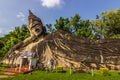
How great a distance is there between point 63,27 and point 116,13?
11988 mm

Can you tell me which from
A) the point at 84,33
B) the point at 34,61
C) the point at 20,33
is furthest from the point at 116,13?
the point at 34,61

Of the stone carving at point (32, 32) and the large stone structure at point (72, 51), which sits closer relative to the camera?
the large stone structure at point (72, 51)

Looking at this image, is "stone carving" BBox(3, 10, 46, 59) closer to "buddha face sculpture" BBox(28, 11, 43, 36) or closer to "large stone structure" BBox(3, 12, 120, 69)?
"buddha face sculpture" BBox(28, 11, 43, 36)

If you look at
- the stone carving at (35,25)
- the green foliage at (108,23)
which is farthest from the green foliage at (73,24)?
the stone carving at (35,25)

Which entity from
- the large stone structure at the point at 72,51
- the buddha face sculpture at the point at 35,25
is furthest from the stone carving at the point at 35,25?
the large stone structure at the point at 72,51

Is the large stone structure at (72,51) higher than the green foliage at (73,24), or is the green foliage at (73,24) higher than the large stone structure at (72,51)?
the green foliage at (73,24)

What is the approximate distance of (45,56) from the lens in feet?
91.9

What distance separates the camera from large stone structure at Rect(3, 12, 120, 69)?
2654 cm

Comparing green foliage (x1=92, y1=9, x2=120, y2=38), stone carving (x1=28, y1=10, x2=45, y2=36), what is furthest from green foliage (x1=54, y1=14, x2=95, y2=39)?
stone carving (x1=28, y1=10, x2=45, y2=36)

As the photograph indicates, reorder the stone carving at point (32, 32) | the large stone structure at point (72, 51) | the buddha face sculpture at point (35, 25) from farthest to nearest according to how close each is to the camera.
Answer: the buddha face sculpture at point (35, 25)
the stone carving at point (32, 32)
the large stone structure at point (72, 51)

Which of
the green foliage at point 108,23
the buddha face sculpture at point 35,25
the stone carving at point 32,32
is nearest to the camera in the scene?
the stone carving at point 32,32

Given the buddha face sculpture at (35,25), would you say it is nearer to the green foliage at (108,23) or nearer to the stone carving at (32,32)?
the stone carving at (32,32)

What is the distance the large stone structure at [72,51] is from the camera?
26.5 meters

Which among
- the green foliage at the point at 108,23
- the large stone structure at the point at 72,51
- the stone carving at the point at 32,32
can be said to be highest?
the green foliage at the point at 108,23
